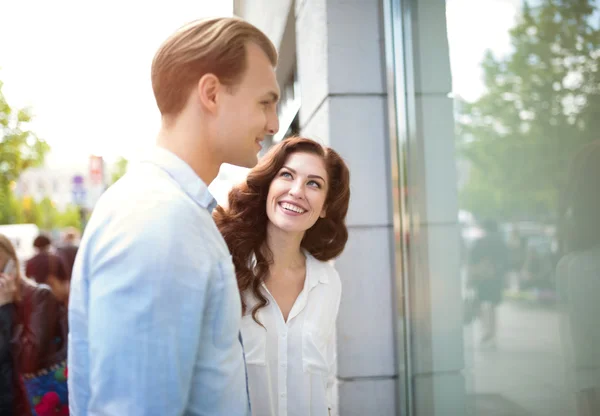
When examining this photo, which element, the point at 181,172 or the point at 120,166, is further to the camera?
the point at 120,166

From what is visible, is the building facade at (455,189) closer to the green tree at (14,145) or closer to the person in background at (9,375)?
the person in background at (9,375)

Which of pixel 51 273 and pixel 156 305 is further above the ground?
pixel 156 305

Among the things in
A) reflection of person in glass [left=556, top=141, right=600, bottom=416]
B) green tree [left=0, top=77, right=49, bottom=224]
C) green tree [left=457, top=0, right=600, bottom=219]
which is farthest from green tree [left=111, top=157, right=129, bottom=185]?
reflection of person in glass [left=556, top=141, right=600, bottom=416]

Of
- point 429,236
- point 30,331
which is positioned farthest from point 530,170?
point 30,331

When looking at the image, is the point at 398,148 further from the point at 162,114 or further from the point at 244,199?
the point at 162,114

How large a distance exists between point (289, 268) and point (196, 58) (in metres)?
1.30

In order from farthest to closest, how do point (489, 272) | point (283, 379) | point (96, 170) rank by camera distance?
point (96, 170)
point (283, 379)
point (489, 272)

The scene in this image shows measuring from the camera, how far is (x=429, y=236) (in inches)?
107

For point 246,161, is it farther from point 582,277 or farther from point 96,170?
point 96,170

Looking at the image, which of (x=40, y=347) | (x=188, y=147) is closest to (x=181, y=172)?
(x=188, y=147)

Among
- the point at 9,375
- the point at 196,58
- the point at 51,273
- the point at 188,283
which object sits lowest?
the point at 9,375

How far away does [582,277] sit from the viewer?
1.53 m

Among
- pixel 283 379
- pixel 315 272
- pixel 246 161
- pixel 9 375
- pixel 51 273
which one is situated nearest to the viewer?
pixel 246 161

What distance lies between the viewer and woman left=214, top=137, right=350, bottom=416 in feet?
7.43
